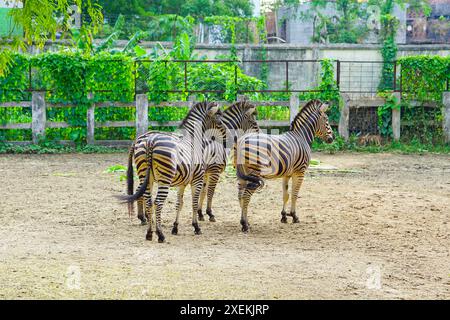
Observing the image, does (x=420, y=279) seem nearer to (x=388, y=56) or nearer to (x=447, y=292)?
(x=447, y=292)

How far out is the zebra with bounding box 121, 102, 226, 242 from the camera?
9.45m

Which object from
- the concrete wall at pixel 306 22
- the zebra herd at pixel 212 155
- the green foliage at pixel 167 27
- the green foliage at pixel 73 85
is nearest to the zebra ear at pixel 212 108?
the zebra herd at pixel 212 155

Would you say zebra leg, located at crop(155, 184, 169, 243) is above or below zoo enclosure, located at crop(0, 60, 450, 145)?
below

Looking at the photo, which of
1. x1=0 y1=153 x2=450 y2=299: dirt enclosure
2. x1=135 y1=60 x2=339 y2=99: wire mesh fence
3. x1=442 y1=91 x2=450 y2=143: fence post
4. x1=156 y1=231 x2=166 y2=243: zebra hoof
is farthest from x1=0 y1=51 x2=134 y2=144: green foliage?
x1=156 y1=231 x2=166 y2=243: zebra hoof

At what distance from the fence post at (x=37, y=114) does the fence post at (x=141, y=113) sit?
230cm

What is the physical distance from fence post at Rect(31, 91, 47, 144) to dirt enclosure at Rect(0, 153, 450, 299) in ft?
12.7

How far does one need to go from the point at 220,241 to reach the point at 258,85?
1206cm

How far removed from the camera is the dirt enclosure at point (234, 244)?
7293 mm

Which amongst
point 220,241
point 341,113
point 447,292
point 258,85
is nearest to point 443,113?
point 341,113

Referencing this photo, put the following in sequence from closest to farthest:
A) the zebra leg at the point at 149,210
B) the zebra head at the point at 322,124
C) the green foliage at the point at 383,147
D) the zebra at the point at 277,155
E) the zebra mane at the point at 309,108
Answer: the zebra leg at the point at 149,210 → the zebra at the point at 277,155 → the zebra mane at the point at 309,108 → the zebra head at the point at 322,124 → the green foliage at the point at 383,147

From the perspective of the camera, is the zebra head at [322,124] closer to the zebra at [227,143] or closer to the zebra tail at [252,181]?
the zebra at [227,143]

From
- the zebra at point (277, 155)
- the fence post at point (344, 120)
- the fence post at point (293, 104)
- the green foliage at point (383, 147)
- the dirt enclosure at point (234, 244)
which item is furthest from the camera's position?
the fence post at point (344, 120)

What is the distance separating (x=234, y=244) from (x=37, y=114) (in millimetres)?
11067

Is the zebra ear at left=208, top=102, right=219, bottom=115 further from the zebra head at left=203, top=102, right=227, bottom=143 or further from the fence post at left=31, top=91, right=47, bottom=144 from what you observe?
the fence post at left=31, top=91, right=47, bottom=144
